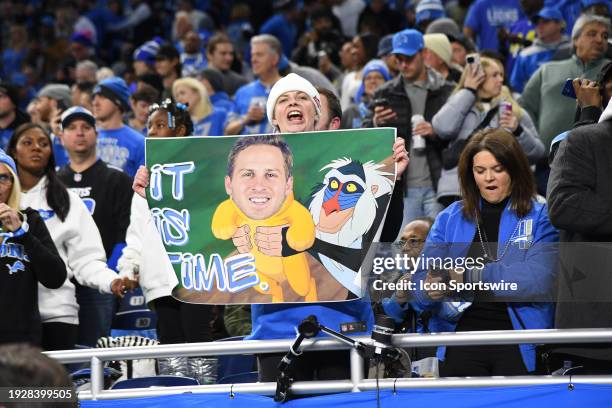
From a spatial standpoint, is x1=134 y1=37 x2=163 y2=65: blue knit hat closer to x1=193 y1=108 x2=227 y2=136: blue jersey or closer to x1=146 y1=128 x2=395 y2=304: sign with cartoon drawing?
x1=193 y1=108 x2=227 y2=136: blue jersey

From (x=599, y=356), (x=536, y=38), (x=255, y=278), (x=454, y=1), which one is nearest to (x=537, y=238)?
(x=599, y=356)

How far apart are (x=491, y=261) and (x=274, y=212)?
1.00 meters

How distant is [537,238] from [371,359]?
3.54ft

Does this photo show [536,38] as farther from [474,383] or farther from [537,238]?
[474,383]

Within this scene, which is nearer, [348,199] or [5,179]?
[348,199]

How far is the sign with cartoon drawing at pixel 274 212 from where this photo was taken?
545 cm

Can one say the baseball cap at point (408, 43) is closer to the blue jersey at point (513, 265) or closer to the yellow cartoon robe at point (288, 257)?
the blue jersey at point (513, 265)

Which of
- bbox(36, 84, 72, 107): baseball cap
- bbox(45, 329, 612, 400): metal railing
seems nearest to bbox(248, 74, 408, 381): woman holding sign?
bbox(45, 329, 612, 400): metal railing

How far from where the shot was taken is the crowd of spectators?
571cm

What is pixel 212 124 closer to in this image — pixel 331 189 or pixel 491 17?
pixel 491 17

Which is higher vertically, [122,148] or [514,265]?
[122,148]

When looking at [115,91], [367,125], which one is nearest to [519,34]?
[367,125]

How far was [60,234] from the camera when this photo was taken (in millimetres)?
7441

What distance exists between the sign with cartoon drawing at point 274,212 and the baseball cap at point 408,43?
12.0 feet
